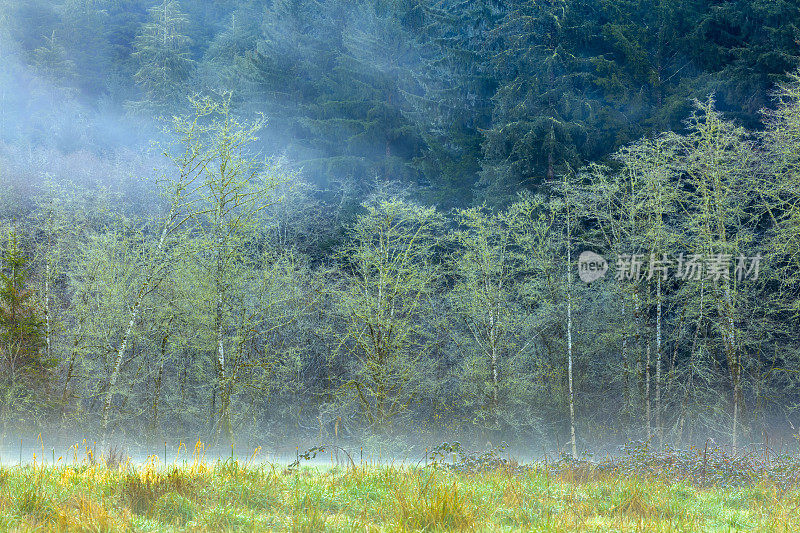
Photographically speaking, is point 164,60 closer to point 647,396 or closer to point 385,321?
point 385,321

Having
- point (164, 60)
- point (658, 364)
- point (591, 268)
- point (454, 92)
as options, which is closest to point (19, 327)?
point (591, 268)

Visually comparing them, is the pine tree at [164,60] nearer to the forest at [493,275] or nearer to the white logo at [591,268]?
the forest at [493,275]

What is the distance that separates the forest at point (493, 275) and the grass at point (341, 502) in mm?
7294

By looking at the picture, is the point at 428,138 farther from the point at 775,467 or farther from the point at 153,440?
the point at 775,467

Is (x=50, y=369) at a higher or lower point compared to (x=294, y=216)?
lower

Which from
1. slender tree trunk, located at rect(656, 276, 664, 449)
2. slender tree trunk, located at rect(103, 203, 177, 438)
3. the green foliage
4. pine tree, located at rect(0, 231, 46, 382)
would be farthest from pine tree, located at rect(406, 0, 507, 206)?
pine tree, located at rect(0, 231, 46, 382)

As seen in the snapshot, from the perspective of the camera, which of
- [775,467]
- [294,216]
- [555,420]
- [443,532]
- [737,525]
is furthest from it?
[294,216]

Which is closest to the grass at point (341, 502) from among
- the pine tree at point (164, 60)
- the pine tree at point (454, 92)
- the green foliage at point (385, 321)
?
the green foliage at point (385, 321)

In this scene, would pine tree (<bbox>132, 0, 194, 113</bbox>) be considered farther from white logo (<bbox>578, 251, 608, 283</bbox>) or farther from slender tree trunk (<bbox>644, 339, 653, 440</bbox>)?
slender tree trunk (<bbox>644, 339, 653, 440</bbox>)

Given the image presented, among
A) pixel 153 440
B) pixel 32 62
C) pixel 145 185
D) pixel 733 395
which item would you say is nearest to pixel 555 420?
pixel 733 395

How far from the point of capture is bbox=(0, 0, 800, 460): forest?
49.0 feet

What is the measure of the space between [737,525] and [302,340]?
14.8 m

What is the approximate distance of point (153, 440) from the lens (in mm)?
15422

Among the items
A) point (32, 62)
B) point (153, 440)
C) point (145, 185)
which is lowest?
point (153, 440)
